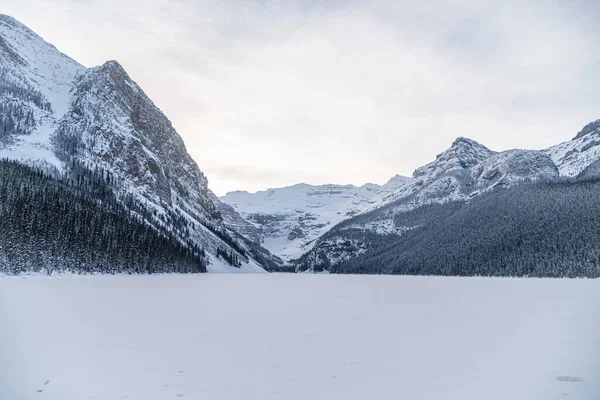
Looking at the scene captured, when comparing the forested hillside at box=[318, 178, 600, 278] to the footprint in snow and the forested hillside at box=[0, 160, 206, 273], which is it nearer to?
the forested hillside at box=[0, 160, 206, 273]

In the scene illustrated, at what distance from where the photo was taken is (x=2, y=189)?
7550cm

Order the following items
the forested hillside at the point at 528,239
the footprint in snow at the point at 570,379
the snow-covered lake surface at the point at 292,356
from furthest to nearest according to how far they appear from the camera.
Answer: the forested hillside at the point at 528,239, the footprint in snow at the point at 570,379, the snow-covered lake surface at the point at 292,356

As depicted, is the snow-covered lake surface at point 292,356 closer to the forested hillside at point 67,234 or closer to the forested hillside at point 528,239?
the forested hillside at point 67,234

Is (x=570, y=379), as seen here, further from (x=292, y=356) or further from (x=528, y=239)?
(x=528, y=239)

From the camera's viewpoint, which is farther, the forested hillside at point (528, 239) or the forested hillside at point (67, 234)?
the forested hillside at point (528, 239)

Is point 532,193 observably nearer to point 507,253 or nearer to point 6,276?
point 507,253

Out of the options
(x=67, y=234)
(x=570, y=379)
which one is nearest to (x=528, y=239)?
(x=67, y=234)

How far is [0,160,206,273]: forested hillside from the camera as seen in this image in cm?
6525

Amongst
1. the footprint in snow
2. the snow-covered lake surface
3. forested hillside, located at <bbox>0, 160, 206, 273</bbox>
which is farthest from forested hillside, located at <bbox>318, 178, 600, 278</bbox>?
the footprint in snow

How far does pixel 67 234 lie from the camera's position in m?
79.1

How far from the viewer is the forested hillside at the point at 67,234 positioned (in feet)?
214

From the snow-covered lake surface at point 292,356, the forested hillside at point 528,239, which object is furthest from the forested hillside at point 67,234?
the forested hillside at point 528,239

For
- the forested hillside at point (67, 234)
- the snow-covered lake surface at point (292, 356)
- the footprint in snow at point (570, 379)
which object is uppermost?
the forested hillside at point (67, 234)

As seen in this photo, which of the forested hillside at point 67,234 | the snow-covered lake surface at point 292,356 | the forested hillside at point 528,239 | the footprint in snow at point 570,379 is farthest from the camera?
the forested hillside at point 528,239
